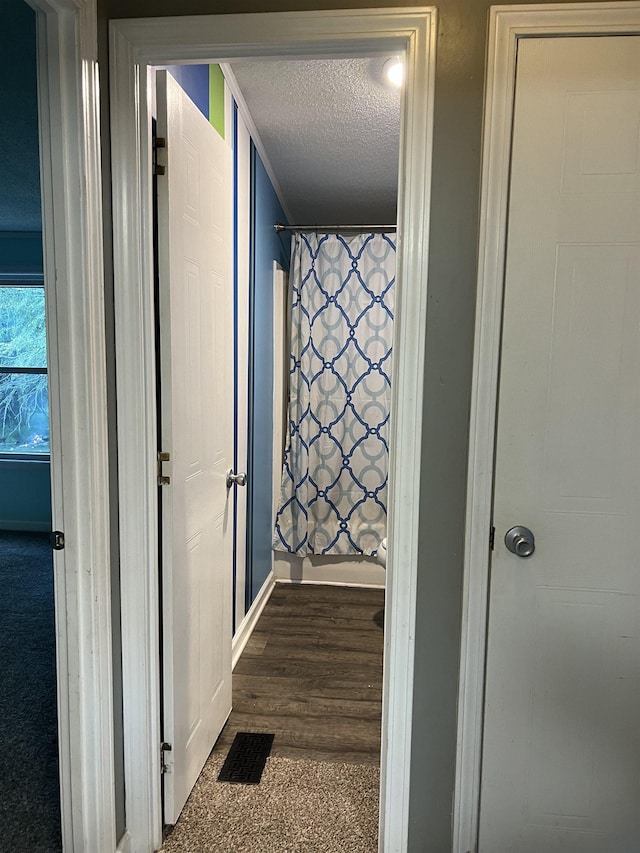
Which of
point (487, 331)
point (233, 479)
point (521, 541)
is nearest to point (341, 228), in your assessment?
point (233, 479)

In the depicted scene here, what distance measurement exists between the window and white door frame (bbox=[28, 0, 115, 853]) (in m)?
3.54

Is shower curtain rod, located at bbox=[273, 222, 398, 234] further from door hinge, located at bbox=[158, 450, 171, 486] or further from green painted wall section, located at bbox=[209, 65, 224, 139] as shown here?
door hinge, located at bbox=[158, 450, 171, 486]

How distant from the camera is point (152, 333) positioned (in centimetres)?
136

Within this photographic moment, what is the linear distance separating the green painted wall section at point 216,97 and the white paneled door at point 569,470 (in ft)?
3.92

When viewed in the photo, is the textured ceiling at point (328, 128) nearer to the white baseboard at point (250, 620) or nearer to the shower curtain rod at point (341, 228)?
the shower curtain rod at point (341, 228)

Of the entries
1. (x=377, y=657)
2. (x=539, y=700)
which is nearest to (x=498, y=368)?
(x=539, y=700)

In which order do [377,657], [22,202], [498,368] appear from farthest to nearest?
[22,202]
[377,657]
[498,368]

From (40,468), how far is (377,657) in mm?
3262

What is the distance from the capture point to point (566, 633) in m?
1.33

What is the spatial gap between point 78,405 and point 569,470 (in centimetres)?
118

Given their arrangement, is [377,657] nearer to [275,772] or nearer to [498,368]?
[275,772]

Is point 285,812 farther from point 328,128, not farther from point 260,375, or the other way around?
point 328,128

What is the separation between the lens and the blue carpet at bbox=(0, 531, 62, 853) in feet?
5.08

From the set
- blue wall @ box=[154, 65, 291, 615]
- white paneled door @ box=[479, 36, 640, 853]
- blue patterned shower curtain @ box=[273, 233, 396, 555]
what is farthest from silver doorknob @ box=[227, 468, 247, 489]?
blue patterned shower curtain @ box=[273, 233, 396, 555]
